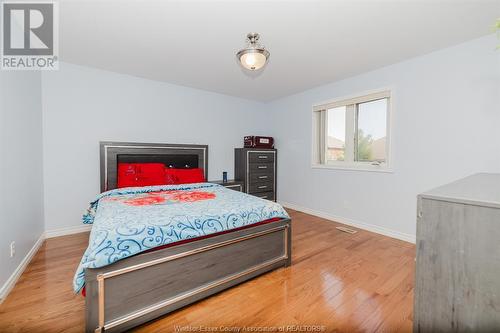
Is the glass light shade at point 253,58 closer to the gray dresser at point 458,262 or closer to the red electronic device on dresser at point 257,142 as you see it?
the gray dresser at point 458,262

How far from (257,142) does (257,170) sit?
1.88 ft

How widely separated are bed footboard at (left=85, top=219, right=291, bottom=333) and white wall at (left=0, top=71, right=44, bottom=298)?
109 centimetres

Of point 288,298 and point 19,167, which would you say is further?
point 19,167

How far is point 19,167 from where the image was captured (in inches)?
80.4

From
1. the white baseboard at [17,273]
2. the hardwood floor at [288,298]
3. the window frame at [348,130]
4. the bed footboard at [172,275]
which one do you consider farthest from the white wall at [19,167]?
the window frame at [348,130]

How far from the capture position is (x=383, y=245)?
8.87ft

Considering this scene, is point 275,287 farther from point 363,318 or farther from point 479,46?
point 479,46

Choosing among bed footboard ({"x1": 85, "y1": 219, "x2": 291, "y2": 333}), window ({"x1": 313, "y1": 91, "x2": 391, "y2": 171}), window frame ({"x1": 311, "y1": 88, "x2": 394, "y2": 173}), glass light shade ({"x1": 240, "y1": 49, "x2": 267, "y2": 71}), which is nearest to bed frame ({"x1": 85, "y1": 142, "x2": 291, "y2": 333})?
bed footboard ({"x1": 85, "y1": 219, "x2": 291, "y2": 333})

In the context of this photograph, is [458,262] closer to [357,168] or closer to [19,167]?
[357,168]

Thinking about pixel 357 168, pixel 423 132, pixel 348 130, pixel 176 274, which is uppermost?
pixel 348 130

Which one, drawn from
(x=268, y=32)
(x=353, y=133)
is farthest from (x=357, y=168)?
(x=268, y=32)

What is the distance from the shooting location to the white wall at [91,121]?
2.88m

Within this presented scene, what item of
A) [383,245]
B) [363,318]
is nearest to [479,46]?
[383,245]

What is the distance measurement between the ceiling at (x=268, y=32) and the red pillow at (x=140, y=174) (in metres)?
1.38
